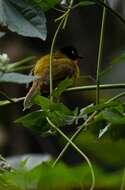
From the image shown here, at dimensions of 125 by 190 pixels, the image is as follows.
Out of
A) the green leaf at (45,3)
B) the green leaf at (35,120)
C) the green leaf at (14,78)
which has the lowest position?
the green leaf at (35,120)

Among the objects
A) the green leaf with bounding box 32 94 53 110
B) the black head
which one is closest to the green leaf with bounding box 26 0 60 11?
the green leaf with bounding box 32 94 53 110

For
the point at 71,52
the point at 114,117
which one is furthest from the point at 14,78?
the point at 71,52

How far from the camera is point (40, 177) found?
47cm

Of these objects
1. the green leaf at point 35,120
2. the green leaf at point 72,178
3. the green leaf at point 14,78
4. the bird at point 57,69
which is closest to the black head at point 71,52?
the bird at point 57,69

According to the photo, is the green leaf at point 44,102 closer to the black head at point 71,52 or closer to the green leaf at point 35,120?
the green leaf at point 35,120

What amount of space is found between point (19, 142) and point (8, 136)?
0.12m

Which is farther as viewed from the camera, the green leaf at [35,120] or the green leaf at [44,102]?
the green leaf at [35,120]

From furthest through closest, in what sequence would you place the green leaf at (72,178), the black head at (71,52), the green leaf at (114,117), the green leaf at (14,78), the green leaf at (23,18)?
the black head at (71,52) → the green leaf at (23,18) → the green leaf at (114,117) → the green leaf at (14,78) → the green leaf at (72,178)

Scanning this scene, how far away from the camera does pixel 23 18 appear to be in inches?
45.5

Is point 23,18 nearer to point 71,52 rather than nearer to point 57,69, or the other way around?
point 57,69

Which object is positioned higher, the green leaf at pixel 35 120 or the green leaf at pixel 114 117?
the green leaf at pixel 114 117

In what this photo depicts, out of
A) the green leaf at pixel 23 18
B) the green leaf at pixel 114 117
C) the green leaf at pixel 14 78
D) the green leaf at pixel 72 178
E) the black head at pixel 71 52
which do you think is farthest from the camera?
the black head at pixel 71 52

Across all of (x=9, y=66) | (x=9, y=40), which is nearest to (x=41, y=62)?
(x=9, y=40)

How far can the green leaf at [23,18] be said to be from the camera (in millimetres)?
1113
